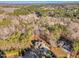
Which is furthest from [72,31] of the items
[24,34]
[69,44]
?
[24,34]

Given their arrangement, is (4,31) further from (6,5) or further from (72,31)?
(72,31)

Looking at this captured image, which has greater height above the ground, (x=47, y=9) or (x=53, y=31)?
(x=47, y=9)

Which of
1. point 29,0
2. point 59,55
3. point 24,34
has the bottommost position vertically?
point 59,55

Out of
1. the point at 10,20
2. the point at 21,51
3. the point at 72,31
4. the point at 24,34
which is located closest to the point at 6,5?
the point at 10,20

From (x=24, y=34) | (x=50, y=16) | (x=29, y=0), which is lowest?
(x=24, y=34)

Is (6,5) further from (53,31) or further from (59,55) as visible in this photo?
(59,55)

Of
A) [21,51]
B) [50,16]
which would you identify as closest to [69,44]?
[50,16]

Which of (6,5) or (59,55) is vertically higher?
(6,5)
